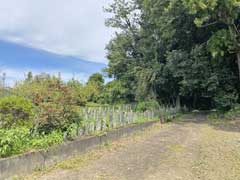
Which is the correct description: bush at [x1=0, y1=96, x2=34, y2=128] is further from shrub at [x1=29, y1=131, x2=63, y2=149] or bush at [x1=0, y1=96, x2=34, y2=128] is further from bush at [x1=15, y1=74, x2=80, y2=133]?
shrub at [x1=29, y1=131, x2=63, y2=149]

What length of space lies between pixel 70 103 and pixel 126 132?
365 cm

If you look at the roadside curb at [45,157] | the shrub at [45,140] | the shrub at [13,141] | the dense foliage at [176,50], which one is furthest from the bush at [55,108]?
the dense foliage at [176,50]

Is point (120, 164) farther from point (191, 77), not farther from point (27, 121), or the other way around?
point (191, 77)

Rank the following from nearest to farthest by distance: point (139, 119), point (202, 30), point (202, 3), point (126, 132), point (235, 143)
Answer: point (235, 143), point (126, 132), point (139, 119), point (202, 3), point (202, 30)

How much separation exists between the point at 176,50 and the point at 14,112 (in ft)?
54.5

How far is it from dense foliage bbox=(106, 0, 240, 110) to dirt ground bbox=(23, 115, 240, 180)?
9845 millimetres

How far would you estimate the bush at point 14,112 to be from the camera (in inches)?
242

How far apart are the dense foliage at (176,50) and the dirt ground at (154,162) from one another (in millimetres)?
9845

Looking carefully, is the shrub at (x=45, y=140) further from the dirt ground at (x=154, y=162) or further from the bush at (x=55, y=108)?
the dirt ground at (x=154, y=162)

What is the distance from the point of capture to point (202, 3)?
611 inches

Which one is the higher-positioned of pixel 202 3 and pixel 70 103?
pixel 202 3

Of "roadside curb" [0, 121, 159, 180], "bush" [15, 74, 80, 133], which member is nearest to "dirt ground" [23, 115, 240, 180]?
"roadside curb" [0, 121, 159, 180]

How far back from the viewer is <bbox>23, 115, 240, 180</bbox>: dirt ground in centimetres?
543

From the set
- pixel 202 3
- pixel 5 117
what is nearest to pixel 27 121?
pixel 5 117
